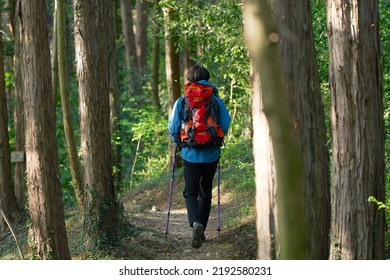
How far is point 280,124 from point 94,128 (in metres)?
7.02

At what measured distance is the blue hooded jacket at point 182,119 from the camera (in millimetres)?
11266

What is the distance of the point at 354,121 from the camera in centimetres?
869

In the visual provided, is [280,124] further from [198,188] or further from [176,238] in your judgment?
[176,238]

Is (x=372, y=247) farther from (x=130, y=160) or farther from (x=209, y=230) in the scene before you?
(x=130, y=160)

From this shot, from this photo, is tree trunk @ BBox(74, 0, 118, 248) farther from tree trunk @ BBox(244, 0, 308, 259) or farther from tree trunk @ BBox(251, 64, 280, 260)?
tree trunk @ BBox(244, 0, 308, 259)

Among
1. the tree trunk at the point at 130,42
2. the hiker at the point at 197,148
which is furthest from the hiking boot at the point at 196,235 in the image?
the tree trunk at the point at 130,42

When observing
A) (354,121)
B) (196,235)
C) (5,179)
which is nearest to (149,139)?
(5,179)

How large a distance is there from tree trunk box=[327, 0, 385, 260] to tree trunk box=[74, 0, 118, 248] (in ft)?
12.5

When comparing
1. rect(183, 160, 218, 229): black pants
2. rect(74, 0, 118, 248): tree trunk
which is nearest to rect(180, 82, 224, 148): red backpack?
rect(183, 160, 218, 229): black pants

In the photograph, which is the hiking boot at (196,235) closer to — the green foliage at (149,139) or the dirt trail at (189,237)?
the dirt trail at (189,237)

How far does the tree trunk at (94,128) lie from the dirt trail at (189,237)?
63cm

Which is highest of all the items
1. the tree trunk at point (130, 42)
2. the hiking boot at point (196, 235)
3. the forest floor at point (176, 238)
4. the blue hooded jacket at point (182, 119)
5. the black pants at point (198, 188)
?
the tree trunk at point (130, 42)
